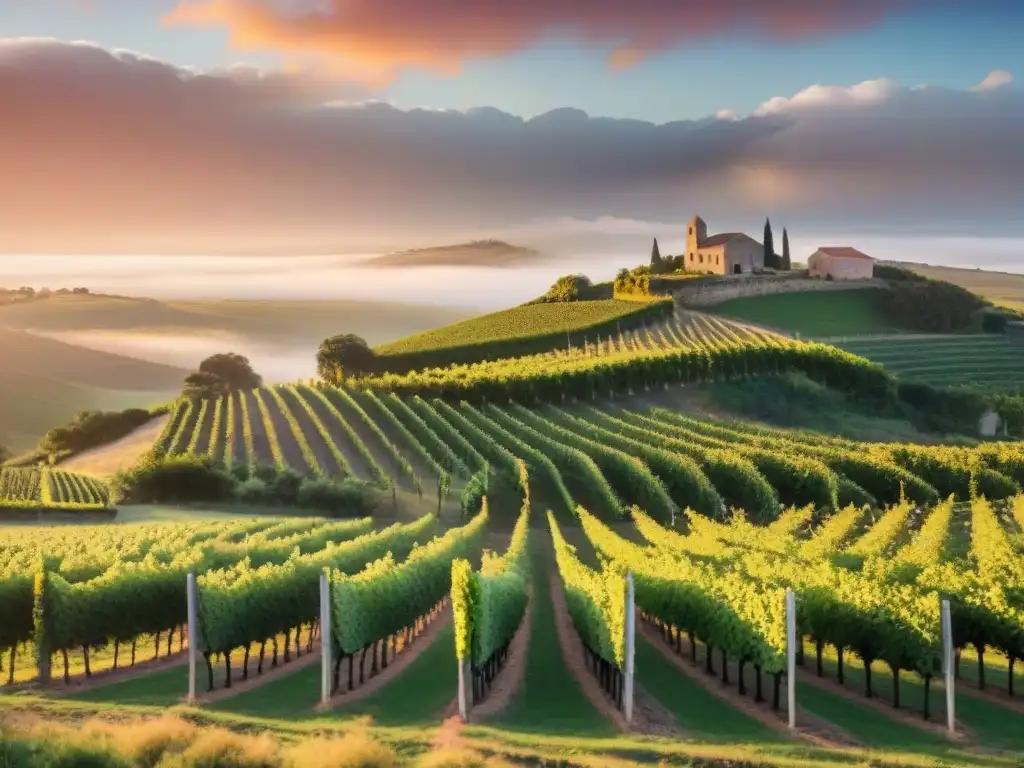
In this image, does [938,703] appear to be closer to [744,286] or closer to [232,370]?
[232,370]

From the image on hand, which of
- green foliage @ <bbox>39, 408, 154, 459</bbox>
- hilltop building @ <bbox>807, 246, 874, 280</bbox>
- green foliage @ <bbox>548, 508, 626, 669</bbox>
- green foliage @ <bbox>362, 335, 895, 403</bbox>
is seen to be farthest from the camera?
hilltop building @ <bbox>807, 246, 874, 280</bbox>

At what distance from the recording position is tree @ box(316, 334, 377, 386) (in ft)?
202

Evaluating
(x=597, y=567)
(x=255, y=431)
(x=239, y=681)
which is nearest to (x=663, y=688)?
(x=239, y=681)

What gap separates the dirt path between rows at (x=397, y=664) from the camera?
12973 millimetres

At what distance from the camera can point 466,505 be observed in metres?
34.6

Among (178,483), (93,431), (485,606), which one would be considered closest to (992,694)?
(485,606)

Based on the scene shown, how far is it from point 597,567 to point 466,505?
11684 millimetres

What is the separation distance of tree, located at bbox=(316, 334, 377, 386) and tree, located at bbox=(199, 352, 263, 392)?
9.58 metres

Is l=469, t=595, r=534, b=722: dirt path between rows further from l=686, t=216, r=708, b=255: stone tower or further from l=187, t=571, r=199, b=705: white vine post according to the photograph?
l=686, t=216, r=708, b=255: stone tower

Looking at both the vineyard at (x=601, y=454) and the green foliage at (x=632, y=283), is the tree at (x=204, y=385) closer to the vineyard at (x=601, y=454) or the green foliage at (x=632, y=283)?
the vineyard at (x=601, y=454)

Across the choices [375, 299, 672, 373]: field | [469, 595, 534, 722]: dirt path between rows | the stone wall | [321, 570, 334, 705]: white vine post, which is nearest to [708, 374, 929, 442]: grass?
[375, 299, 672, 373]: field

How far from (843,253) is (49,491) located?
2589 inches

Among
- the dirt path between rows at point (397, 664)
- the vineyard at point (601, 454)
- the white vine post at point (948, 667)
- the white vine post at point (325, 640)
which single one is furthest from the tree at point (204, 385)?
the white vine post at point (948, 667)

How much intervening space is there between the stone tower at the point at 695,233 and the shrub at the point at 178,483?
204 ft
